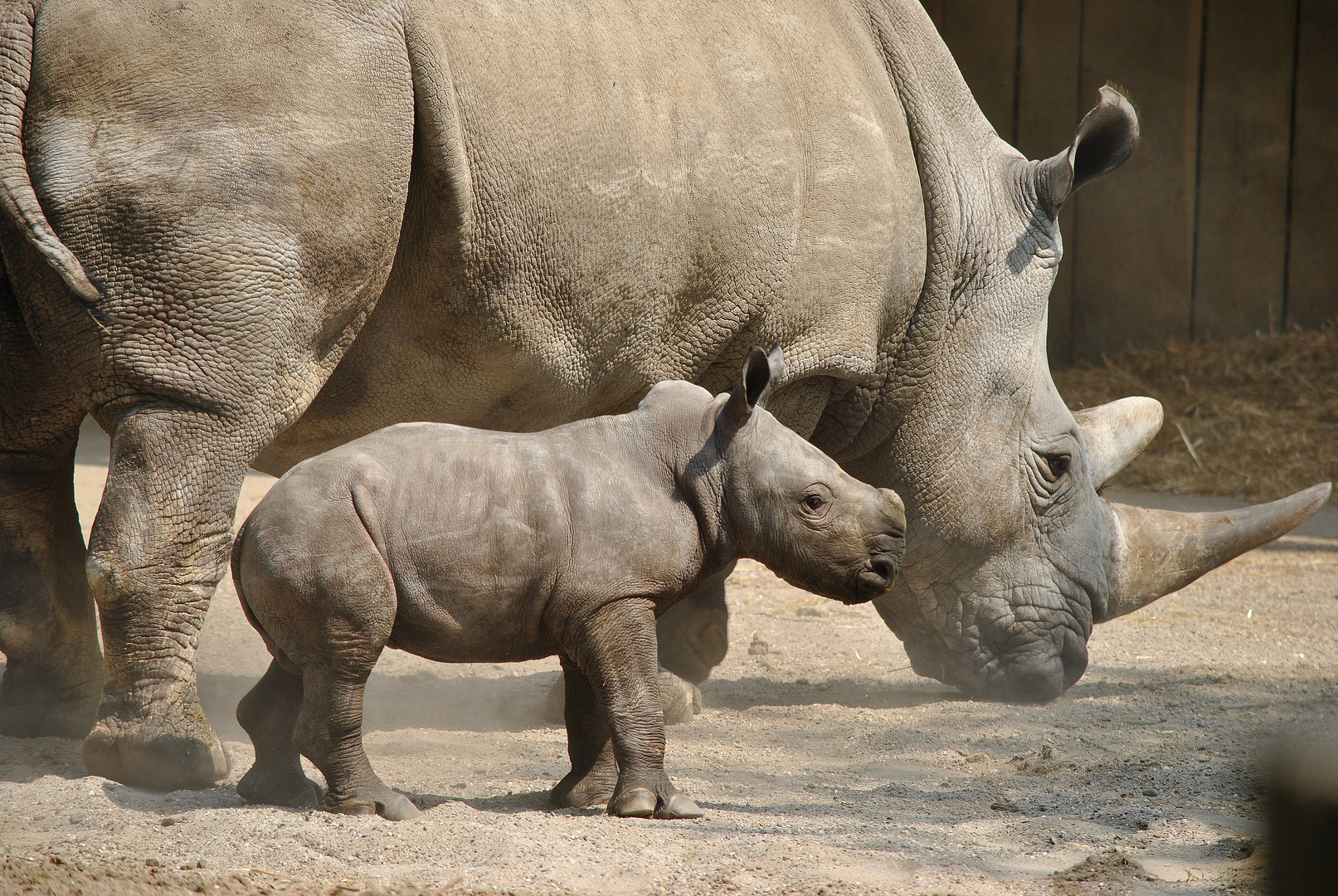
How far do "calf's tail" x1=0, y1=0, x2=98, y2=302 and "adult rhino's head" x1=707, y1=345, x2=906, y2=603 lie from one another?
1.46 meters

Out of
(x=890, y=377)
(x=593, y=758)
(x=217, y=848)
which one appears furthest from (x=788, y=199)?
(x=217, y=848)

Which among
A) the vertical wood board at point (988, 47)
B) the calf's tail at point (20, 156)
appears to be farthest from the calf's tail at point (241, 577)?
the vertical wood board at point (988, 47)

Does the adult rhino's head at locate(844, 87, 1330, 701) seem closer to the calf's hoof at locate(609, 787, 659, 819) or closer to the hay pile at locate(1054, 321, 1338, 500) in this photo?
the calf's hoof at locate(609, 787, 659, 819)

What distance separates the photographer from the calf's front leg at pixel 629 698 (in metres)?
3.10

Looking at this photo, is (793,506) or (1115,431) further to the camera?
(1115,431)

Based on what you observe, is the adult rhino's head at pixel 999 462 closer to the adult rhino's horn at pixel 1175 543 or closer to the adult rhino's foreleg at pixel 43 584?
the adult rhino's horn at pixel 1175 543

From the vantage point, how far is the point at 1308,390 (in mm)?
9570

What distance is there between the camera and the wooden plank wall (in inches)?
407

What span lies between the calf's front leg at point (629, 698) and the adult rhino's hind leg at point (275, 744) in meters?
0.69

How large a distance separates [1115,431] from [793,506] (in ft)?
7.58

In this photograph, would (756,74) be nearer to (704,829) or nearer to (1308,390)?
(704,829)

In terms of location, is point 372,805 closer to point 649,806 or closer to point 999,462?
point 649,806

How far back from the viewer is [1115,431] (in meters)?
5.17

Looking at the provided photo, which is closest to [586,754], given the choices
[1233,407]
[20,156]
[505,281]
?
[505,281]
